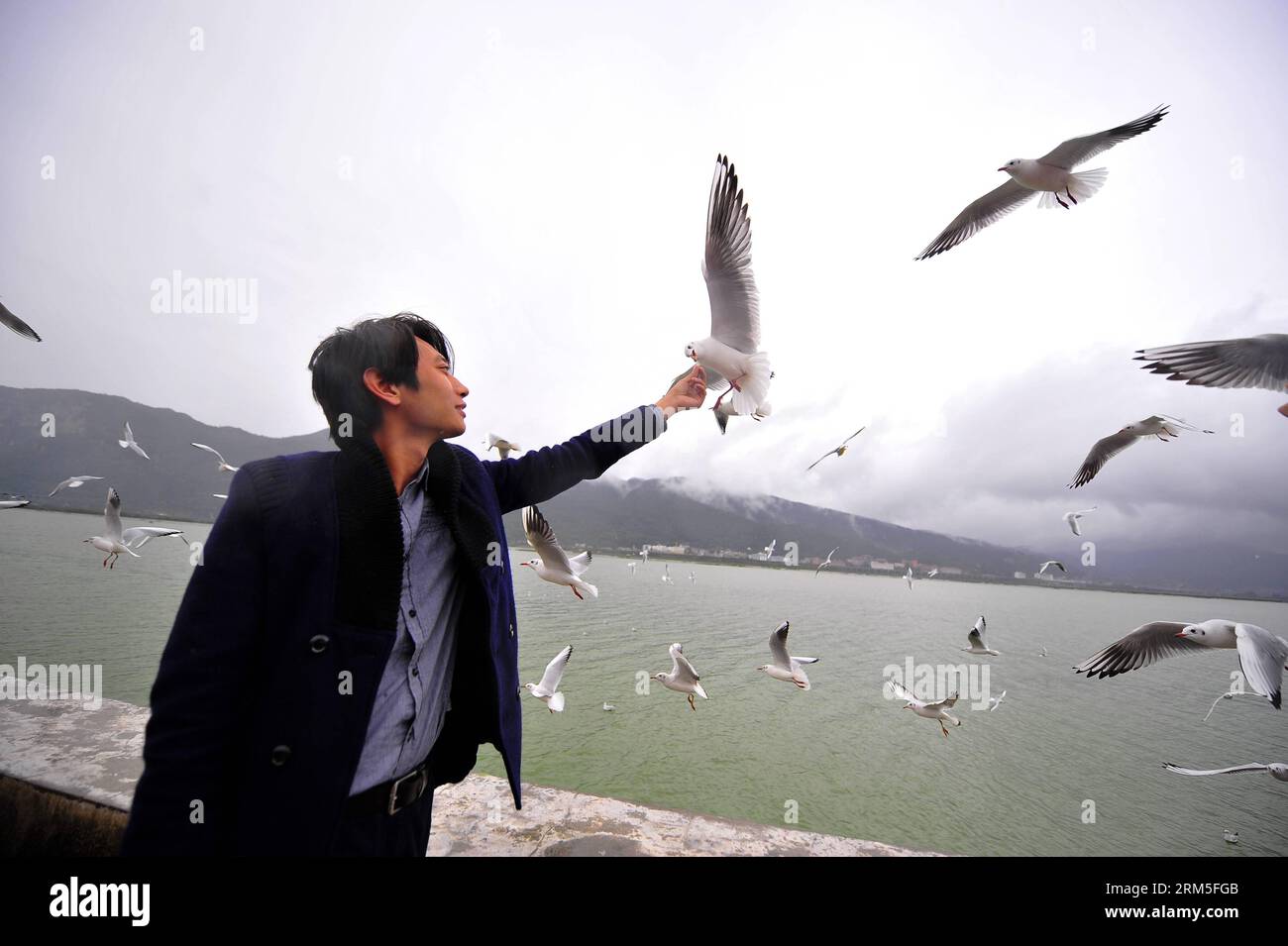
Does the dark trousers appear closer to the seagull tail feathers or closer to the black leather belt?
the black leather belt

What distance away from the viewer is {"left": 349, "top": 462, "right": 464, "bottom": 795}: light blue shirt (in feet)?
4.65

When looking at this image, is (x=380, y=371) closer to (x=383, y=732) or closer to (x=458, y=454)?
(x=458, y=454)

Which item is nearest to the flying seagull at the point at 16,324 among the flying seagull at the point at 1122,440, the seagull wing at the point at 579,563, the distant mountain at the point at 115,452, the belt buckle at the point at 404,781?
the seagull wing at the point at 579,563

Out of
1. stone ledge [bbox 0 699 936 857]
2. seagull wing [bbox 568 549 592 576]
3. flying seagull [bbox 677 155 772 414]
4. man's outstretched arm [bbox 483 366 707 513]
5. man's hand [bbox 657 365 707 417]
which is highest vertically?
flying seagull [bbox 677 155 772 414]

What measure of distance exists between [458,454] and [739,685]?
41.7 feet

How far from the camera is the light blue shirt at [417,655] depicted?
4.65 feet

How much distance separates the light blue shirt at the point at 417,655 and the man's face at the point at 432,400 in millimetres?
152

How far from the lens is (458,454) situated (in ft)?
5.90

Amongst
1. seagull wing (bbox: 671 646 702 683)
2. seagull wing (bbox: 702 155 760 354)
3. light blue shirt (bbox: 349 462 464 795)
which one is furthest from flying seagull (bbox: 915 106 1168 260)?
light blue shirt (bbox: 349 462 464 795)

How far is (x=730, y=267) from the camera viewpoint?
10.2 ft

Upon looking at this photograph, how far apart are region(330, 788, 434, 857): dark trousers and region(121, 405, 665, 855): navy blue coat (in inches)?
3.6

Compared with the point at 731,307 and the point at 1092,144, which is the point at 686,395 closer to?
the point at 731,307

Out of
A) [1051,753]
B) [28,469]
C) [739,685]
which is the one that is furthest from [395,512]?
[28,469]

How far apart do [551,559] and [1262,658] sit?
501cm
